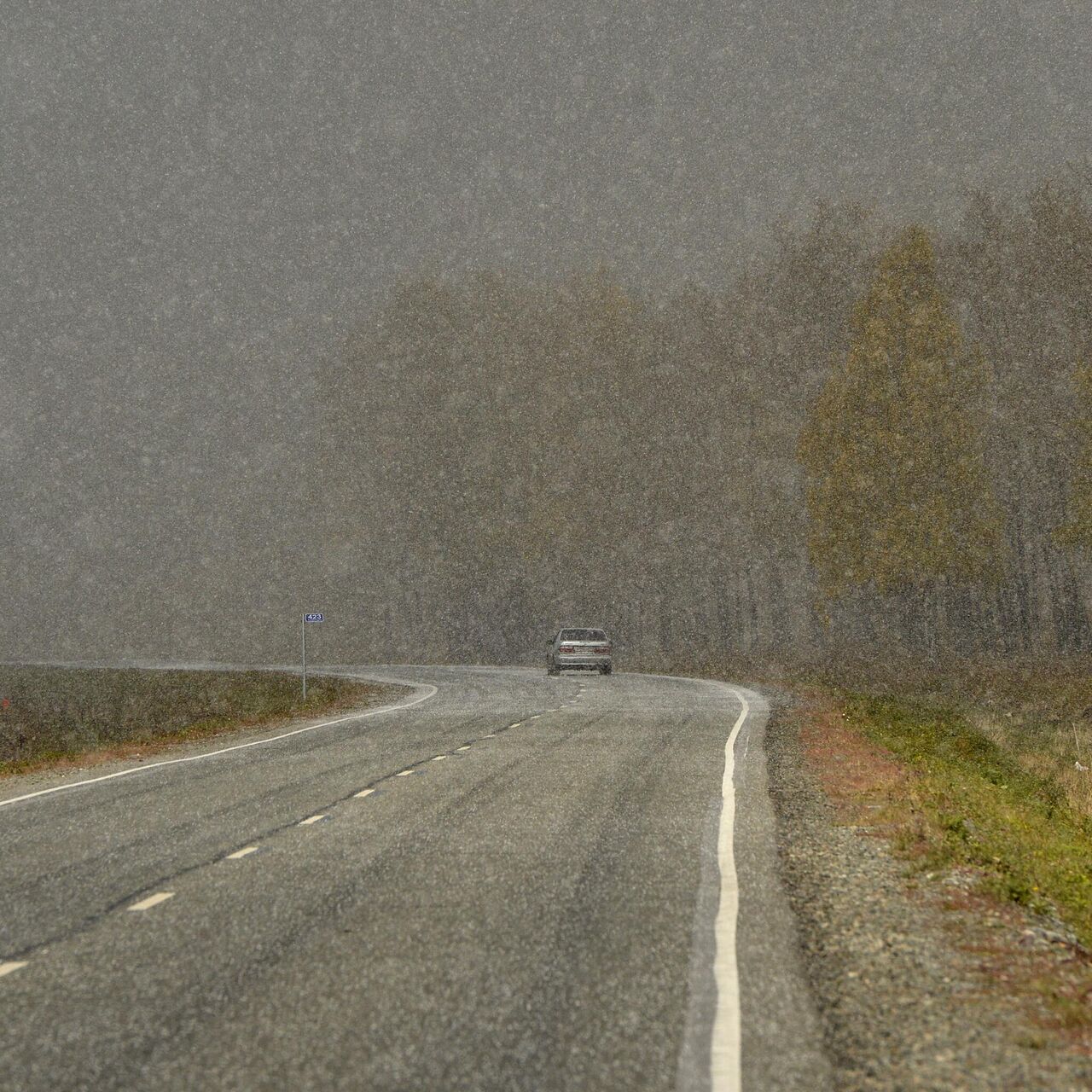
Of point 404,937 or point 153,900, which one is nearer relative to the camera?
point 404,937

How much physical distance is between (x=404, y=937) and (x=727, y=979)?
1830 mm

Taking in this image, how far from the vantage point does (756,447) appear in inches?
1734

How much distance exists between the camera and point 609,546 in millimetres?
51531

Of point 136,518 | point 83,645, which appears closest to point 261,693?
point 83,645

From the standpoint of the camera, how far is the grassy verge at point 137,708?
19.4m

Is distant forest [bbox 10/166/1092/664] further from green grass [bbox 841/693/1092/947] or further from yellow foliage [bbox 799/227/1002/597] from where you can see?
green grass [bbox 841/693/1092/947]

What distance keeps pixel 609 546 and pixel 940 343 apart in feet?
65.0

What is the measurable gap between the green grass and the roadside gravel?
50 centimetres

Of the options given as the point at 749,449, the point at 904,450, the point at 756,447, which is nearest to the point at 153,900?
the point at 904,450

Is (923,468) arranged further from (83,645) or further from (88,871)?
(83,645)

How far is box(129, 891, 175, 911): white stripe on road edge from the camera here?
6936 millimetres

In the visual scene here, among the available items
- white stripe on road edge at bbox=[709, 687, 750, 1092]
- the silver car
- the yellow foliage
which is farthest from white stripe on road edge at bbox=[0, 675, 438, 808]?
the yellow foliage

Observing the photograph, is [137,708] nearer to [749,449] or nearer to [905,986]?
[749,449]

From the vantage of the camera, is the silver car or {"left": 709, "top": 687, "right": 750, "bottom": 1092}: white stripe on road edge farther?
the silver car
